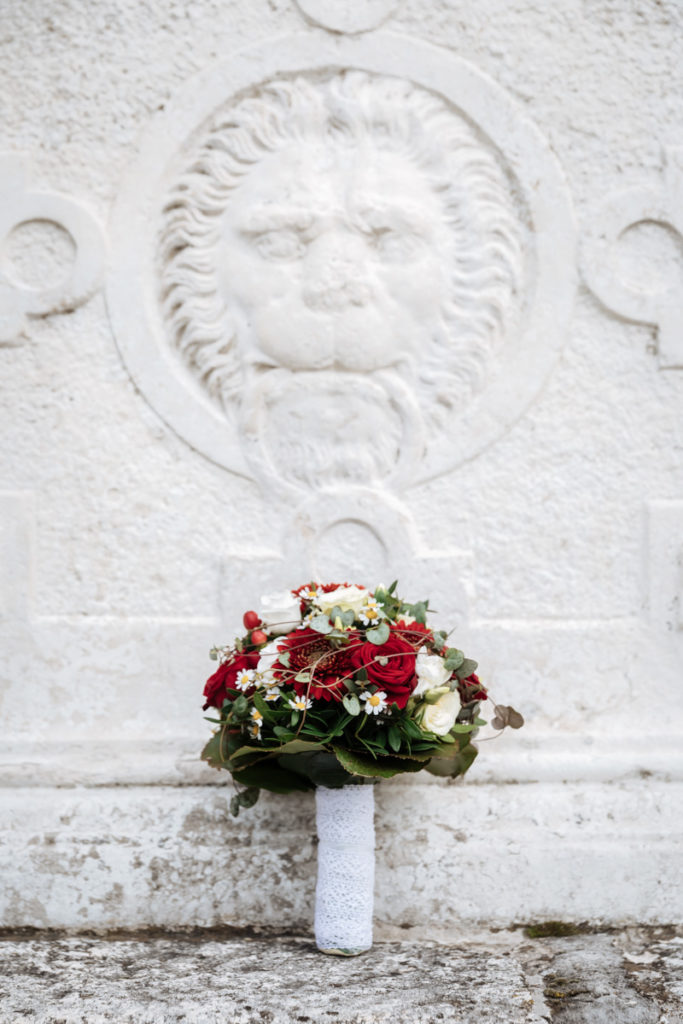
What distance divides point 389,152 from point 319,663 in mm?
1402

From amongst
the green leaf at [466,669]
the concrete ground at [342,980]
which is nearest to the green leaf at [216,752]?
the concrete ground at [342,980]

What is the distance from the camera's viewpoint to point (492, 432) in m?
2.75

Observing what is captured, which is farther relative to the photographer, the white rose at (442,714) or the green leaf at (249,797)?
the green leaf at (249,797)

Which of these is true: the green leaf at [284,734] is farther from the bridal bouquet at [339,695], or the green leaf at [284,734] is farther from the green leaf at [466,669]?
the green leaf at [466,669]

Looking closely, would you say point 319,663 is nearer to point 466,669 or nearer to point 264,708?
point 264,708

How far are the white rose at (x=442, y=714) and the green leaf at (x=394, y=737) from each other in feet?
0.21

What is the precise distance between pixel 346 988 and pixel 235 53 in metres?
2.28

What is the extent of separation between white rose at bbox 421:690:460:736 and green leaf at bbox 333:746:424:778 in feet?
0.30

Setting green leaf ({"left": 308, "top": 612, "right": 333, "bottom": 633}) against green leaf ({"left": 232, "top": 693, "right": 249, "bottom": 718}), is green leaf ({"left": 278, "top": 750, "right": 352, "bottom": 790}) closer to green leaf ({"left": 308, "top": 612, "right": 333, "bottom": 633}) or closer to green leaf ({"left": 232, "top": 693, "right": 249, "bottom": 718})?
green leaf ({"left": 232, "top": 693, "right": 249, "bottom": 718})

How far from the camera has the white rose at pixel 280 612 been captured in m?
2.37

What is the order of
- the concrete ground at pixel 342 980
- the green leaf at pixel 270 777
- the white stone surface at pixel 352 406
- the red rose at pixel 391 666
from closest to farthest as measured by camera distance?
the concrete ground at pixel 342 980 → the red rose at pixel 391 666 → the green leaf at pixel 270 777 → the white stone surface at pixel 352 406

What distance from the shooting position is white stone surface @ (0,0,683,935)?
2.71 m

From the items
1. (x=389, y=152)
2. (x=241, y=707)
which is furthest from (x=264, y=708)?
(x=389, y=152)

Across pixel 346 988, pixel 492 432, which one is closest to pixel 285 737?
pixel 346 988
